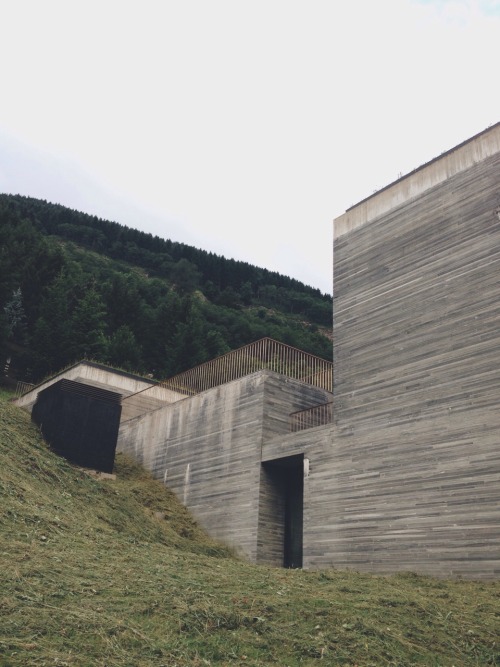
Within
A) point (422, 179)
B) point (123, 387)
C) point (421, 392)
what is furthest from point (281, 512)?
point (123, 387)

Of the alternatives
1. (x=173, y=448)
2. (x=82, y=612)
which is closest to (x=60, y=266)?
(x=173, y=448)

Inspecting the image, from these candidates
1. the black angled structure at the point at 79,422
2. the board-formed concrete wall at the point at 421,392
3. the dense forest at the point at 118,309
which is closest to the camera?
the board-formed concrete wall at the point at 421,392

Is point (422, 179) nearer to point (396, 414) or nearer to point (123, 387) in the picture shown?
point (396, 414)

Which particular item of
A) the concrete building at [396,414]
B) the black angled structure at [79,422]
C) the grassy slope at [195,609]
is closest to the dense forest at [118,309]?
the black angled structure at [79,422]

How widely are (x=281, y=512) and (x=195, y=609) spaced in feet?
28.5

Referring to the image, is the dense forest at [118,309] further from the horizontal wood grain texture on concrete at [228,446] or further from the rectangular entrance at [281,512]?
the rectangular entrance at [281,512]

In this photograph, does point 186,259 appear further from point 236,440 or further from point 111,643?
point 111,643

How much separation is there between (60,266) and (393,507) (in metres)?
32.6

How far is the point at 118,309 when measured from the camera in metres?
Result: 42.1

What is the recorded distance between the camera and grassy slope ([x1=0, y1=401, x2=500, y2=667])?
20.3ft

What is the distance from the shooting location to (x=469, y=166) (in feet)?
42.2

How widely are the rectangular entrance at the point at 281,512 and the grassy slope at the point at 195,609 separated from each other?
4.43m

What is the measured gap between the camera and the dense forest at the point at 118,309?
109 ft

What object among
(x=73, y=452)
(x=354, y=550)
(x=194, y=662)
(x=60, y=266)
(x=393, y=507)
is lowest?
(x=194, y=662)
